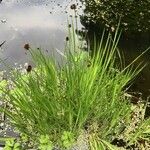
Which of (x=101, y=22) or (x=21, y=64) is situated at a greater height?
(x=101, y=22)

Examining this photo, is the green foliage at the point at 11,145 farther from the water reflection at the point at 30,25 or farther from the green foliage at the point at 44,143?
the water reflection at the point at 30,25

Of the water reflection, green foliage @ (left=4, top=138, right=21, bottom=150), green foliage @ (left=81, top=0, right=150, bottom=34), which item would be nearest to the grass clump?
green foliage @ (left=4, top=138, right=21, bottom=150)

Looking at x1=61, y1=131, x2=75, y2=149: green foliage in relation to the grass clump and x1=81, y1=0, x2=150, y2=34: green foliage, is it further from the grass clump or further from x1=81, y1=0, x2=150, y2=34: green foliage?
x1=81, y1=0, x2=150, y2=34: green foliage

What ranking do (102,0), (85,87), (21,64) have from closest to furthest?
(85,87)
(21,64)
(102,0)

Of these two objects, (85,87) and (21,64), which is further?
(21,64)

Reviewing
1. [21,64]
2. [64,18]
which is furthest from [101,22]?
[21,64]

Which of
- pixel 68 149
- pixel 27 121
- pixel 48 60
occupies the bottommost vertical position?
pixel 68 149

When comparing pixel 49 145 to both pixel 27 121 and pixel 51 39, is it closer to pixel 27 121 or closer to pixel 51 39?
pixel 27 121
